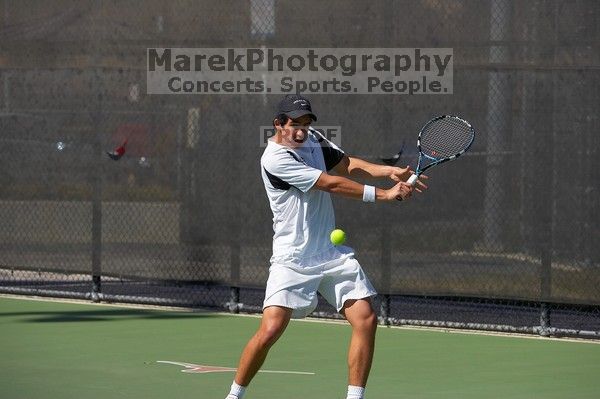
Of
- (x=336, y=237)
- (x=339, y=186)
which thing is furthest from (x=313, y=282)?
(x=339, y=186)

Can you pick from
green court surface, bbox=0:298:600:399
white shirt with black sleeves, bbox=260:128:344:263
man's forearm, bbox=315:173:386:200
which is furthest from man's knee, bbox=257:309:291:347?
green court surface, bbox=0:298:600:399

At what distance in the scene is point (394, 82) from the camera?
10.1 meters

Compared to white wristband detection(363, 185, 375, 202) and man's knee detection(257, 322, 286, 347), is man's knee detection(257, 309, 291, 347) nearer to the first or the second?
man's knee detection(257, 322, 286, 347)

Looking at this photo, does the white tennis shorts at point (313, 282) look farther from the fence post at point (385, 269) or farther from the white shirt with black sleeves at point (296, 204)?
the fence post at point (385, 269)

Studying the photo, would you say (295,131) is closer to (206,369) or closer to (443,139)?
(443,139)

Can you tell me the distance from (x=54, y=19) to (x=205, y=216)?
2225mm

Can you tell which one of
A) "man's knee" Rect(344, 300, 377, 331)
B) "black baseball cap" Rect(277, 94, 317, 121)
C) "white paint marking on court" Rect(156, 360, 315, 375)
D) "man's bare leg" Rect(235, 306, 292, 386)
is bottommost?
"white paint marking on court" Rect(156, 360, 315, 375)

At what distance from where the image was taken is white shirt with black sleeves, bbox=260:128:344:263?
6578 millimetres

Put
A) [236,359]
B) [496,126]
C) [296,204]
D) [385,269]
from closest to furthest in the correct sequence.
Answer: [296,204]
[236,359]
[496,126]
[385,269]

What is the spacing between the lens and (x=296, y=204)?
6668mm

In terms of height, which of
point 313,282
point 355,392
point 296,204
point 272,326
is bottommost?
point 355,392

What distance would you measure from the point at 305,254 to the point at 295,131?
23.7 inches

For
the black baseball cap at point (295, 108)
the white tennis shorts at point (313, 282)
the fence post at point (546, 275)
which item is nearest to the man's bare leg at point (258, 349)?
the white tennis shorts at point (313, 282)

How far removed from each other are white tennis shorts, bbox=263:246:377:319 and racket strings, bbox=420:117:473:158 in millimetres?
871
